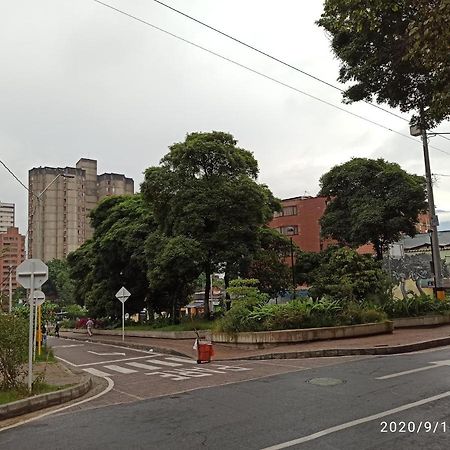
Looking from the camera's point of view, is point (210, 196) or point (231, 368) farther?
point (210, 196)

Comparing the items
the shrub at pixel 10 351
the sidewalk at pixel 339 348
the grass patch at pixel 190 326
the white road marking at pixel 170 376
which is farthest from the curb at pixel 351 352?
the grass patch at pixel 190 326

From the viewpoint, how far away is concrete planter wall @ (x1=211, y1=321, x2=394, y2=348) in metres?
18.6

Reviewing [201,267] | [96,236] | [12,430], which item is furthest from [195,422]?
[96,236]

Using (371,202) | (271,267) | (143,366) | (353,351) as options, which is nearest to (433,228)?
(371,202)

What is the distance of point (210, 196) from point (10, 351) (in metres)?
17.0

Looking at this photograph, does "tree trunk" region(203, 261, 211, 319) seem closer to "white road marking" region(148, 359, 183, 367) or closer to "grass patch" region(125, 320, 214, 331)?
"grass patch" region(125, 320, 214, 331)

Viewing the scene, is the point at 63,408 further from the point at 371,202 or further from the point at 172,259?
the point at 371,202

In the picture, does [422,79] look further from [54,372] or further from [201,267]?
[201,267]

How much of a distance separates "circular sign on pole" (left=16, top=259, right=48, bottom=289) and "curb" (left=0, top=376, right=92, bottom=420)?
2.54m

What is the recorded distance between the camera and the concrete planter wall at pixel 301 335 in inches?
733

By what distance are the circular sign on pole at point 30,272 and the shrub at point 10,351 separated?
0.89 metres

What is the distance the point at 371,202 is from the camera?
31703 mm
